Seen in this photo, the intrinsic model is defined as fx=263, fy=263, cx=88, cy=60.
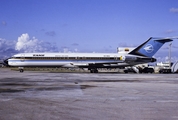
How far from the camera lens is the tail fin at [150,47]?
52.5 m

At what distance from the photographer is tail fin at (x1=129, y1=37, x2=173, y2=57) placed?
52.5 meters

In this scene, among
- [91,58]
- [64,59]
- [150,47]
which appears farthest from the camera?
[150,47]

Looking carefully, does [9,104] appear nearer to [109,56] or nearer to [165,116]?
[165,116]

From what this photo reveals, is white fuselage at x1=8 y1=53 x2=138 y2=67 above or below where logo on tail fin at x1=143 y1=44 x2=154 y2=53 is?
below

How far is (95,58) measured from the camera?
168ft

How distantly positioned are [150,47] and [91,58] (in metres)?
12.1

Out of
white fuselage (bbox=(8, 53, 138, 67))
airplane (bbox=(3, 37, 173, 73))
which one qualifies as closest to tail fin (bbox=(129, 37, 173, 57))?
airplane (bbox=(3, 37, 173, 73))

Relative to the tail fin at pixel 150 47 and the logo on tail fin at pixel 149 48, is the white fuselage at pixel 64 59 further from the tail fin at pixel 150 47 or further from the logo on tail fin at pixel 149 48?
the logo on tail fin at pixel 149 48

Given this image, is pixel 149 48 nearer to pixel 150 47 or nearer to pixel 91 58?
pixel 150 47

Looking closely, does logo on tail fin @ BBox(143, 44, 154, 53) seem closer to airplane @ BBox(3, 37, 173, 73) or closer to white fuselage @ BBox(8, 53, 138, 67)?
airplane @ BBox(3, 37, 173, 73)

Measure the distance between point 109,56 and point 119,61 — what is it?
2203 mm

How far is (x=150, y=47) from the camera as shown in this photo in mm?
52406

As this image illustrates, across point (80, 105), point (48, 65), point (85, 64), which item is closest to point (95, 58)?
point (85, 64)

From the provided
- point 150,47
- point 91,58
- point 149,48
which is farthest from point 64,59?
point 150,47
